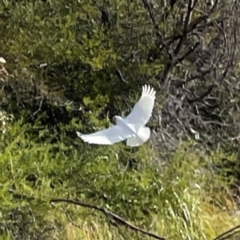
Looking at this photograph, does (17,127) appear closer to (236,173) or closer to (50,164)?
(50,164)

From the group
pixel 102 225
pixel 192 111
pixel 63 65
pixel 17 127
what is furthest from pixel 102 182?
pixel 192 111

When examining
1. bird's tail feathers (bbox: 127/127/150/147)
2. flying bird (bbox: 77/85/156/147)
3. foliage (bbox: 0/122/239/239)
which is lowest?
foliage (bbox: 0/122/239/239)

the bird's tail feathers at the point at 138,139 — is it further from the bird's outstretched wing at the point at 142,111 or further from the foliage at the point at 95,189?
the foliage at the point at 95,189

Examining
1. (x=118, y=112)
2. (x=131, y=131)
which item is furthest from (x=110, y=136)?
(x=118, y=112)

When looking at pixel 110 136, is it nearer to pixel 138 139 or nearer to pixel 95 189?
pixel 138 139

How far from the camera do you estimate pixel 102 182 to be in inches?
120

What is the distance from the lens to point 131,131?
2971 mm

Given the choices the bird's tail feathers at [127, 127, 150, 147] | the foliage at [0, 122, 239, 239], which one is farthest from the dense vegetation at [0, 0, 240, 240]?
the bird's tail feathers at [127, 127, 150, 147]

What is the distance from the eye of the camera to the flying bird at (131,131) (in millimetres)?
2914

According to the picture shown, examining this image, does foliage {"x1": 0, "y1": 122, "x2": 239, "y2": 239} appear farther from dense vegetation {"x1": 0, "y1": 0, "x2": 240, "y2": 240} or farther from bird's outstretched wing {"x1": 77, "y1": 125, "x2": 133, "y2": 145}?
bird's outstretched wing {"x1": 77, "y1": 125, "x2": 133, "y2": 145}

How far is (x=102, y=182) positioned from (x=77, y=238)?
0.73 feet

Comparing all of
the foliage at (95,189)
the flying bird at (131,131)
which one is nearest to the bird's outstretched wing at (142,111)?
the flying bird at (131,131)

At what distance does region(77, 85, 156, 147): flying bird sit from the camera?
2.91m

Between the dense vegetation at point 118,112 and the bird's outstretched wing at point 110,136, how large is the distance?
0.53ft
